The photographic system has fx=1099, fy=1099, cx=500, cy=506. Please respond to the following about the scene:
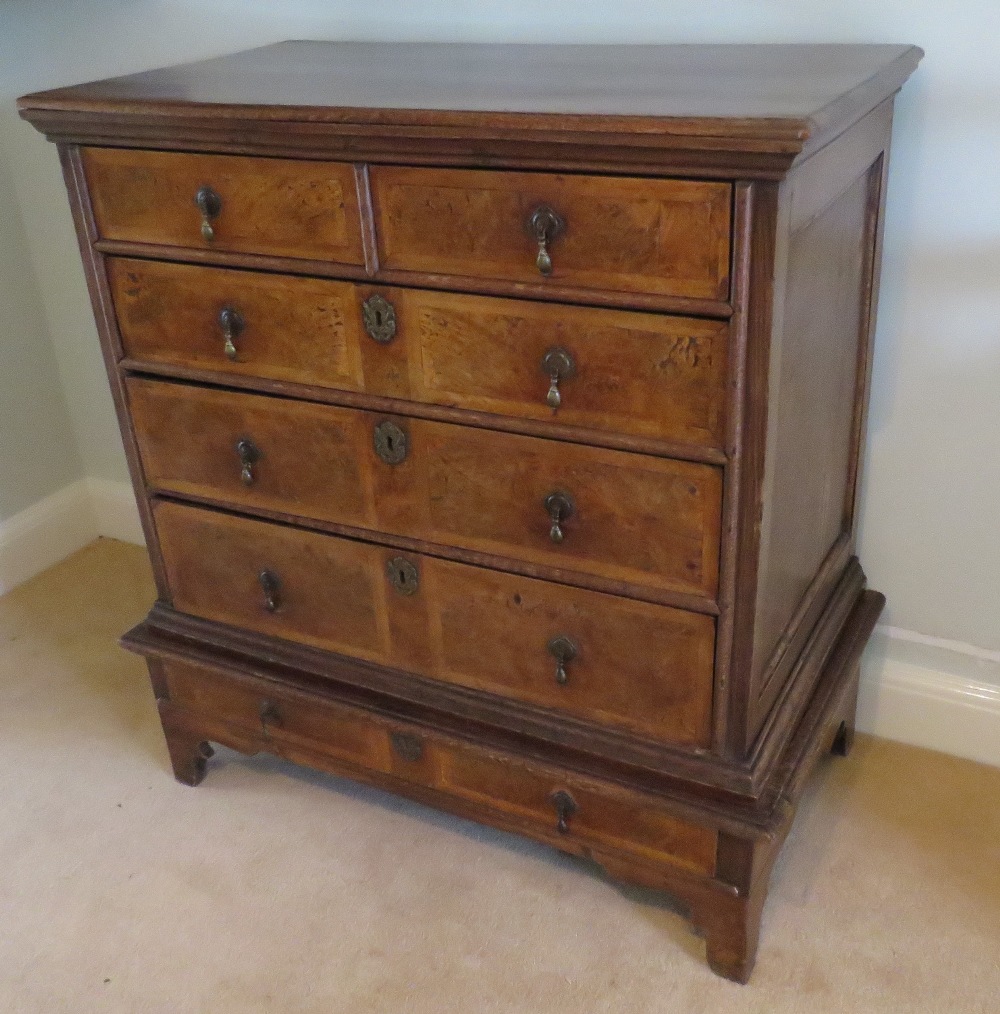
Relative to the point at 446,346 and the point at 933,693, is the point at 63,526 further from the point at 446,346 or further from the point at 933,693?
the point at 933,693

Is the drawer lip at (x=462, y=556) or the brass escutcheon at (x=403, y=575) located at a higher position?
the drawer lip at (x=462, y=556)

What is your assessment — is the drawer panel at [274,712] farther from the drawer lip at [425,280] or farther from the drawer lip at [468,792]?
the drawer lip at [425,280]

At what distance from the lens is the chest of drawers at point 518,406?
108cm

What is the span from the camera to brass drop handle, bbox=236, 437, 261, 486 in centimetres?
142

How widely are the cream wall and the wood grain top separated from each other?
0.06 metres

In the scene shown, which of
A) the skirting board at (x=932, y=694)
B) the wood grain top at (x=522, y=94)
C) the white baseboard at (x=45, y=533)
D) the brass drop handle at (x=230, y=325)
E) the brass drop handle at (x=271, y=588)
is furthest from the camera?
the white baseboard at (x=45, y=533)

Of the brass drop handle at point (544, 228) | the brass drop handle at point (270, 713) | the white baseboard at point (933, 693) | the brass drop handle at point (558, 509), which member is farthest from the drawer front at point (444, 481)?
the white baseboard at point (933, 693)

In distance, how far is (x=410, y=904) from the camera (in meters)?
1.52

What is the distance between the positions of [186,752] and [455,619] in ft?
1.96

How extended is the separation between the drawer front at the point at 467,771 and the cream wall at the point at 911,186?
583 millimetres

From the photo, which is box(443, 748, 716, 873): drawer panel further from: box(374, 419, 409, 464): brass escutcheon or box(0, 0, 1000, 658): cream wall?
box(0, 0, 1000, 658): cream wall

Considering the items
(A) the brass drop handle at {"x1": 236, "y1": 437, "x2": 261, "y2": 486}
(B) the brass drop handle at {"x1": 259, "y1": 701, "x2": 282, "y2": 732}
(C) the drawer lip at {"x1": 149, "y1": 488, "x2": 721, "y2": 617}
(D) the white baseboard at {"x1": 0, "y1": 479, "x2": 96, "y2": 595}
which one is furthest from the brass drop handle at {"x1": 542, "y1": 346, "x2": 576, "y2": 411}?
(D) the white baseboard at {"x1": 0, "y1": 479, "x2": 96, "y2": 595}

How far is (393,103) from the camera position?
1.14 metres

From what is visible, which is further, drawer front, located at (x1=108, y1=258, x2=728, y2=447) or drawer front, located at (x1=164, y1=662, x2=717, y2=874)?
drawer front, located at (x1=164, y1=662, x2=717, y2=874)
